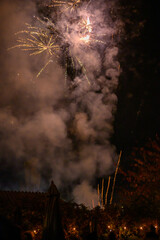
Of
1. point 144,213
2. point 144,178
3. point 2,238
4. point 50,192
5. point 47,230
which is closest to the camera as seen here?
point 2,238

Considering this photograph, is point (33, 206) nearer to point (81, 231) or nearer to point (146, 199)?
point (81, 231)

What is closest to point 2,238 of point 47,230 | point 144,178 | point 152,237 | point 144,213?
point 47,230

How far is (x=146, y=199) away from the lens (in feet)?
48.9

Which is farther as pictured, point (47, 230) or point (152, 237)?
point (152, 237)

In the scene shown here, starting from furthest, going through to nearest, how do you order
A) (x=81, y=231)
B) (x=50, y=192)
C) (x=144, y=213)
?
(x=144, y=213) → (x=81, y=231) → (x=50, y=192)

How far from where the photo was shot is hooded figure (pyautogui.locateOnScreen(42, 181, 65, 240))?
5609 millimetres

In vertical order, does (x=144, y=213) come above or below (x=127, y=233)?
above

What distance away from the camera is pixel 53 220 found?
5816mm

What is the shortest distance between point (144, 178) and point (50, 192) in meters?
17.4

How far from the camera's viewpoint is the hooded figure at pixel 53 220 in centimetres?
561

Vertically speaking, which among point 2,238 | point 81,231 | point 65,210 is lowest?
point 2,238

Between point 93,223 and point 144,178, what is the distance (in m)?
13.5

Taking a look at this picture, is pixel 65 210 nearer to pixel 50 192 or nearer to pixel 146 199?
pixel 50 192

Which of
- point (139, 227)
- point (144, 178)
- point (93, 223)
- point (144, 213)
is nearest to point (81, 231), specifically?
point (93, 223)
